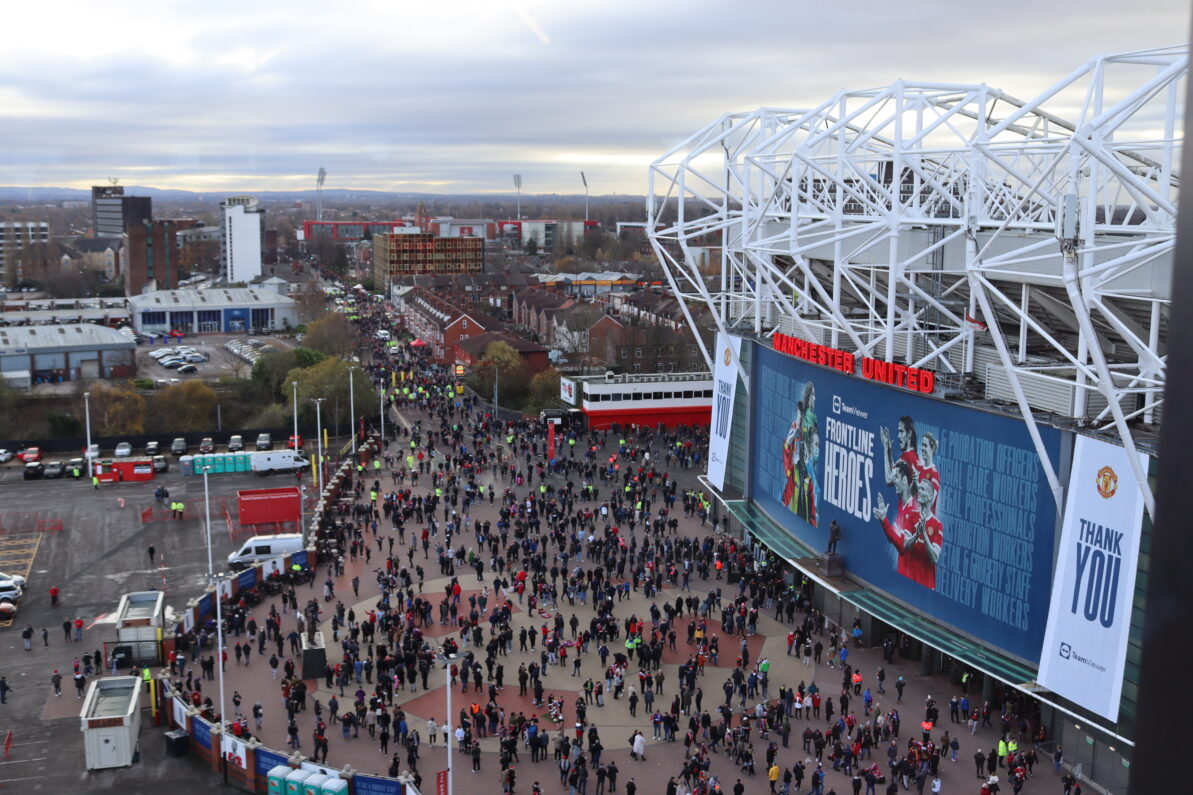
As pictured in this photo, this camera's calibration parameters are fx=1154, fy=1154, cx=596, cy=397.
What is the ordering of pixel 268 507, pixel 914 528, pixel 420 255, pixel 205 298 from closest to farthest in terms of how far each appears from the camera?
pixel 914 528
pixel 268 507
pixel 205 298
pixel 420 255

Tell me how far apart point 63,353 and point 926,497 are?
59801 millimetres

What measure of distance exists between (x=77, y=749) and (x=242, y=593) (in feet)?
27.0

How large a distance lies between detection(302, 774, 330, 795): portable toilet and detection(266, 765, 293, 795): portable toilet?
45cm

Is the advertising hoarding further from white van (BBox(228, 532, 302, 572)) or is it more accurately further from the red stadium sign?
white van (BBox(228, 532, 302, 572))

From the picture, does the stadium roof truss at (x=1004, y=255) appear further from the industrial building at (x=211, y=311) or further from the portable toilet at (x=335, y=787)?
the industrial building at (x=211, y=311)

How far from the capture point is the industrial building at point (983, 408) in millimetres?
19719

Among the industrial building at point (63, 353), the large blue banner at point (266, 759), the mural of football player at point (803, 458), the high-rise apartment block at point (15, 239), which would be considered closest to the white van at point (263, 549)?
the large blue banner at point (266, 759)

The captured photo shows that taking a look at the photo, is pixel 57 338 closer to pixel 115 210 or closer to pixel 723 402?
pixel 723 402

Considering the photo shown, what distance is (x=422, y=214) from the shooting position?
6457 inches

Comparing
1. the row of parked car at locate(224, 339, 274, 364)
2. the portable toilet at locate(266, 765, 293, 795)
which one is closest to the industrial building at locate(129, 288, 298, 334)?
the row of parked car at locate(224, 339, 274, 364)

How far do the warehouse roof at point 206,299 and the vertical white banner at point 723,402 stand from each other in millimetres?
66626

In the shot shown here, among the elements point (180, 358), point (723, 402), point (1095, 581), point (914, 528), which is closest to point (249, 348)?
point (180, 358)

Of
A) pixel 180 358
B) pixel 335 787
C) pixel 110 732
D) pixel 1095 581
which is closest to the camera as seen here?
pixel 335 787

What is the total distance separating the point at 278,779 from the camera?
20172 millimetres
